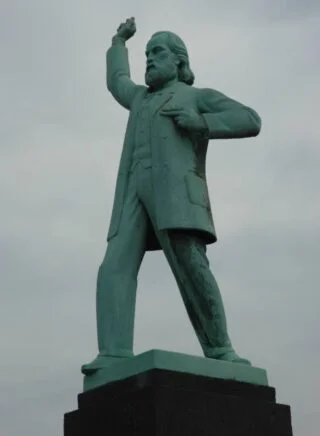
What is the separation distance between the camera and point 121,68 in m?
9.16

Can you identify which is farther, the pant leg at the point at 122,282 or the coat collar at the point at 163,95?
the coat collar at the point at 163,95

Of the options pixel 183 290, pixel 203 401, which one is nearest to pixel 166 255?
pixel 183 290

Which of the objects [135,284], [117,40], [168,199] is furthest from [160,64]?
[135,284]

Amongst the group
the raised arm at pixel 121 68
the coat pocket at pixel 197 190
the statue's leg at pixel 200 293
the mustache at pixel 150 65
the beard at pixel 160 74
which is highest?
the raised arm at pixel 121 68

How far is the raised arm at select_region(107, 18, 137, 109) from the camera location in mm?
8961

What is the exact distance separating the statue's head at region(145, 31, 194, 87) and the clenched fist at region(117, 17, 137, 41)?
0.68 meters

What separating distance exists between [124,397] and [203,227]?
172cm

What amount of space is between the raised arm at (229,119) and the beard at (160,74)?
0.54 m

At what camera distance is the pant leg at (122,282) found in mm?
7836

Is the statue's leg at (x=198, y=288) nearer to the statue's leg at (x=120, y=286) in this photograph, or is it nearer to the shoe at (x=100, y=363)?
the statue's leg at (x=120, y=286)

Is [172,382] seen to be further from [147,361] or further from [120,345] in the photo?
[120,345]

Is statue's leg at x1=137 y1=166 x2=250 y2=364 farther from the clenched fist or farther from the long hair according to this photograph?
the clenched fist

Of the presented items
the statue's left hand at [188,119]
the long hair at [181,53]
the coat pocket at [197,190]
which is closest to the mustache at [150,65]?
the long hair at [181,53]

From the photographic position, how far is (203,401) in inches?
287
